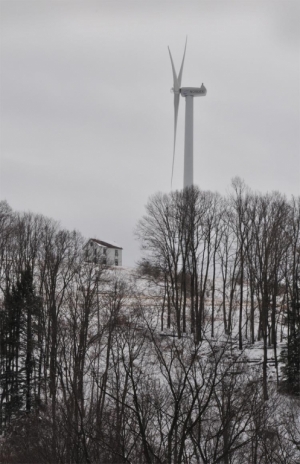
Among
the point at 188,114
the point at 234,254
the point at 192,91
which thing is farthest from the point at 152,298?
the point at 192,91

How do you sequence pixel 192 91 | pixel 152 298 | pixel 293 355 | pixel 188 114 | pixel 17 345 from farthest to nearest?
pixel 192 91 < pixel 188 114 < pixel 152 298 < pixel 17 345 < pixel 293 355

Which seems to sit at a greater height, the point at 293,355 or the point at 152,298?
the point at 152,298

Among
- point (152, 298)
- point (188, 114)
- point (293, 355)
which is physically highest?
point (188, 114)

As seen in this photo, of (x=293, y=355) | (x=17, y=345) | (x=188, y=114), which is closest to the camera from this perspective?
(x=293, y=355)

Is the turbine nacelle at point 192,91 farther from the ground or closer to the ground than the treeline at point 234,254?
farther from the ground

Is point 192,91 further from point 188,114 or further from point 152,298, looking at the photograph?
point 152,298

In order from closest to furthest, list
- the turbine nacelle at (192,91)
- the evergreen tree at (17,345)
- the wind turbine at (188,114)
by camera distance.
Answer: the evergreen tree at (17,345)
the wind turbine at (188,114)
the turbine nacelle at (192,91)

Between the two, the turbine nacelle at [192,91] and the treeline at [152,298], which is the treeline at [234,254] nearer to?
the treeline at [152,298]

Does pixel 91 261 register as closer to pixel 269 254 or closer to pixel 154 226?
pixel 154 226

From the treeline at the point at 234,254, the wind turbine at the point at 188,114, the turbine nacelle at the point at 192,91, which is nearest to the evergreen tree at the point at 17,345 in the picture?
the treeline at the point at 234,254

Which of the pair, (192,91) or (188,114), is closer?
(188,114)

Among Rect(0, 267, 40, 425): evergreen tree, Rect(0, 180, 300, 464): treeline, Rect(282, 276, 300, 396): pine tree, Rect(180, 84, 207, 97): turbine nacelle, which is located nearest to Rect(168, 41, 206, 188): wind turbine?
Rect(180, 84, 207, 97): turbine nacelle

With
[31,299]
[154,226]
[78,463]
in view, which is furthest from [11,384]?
[78,463]

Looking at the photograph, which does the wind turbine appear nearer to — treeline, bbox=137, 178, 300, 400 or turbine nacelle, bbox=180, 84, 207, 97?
turbine nacelle, bbox=180, 84, 207, 97
